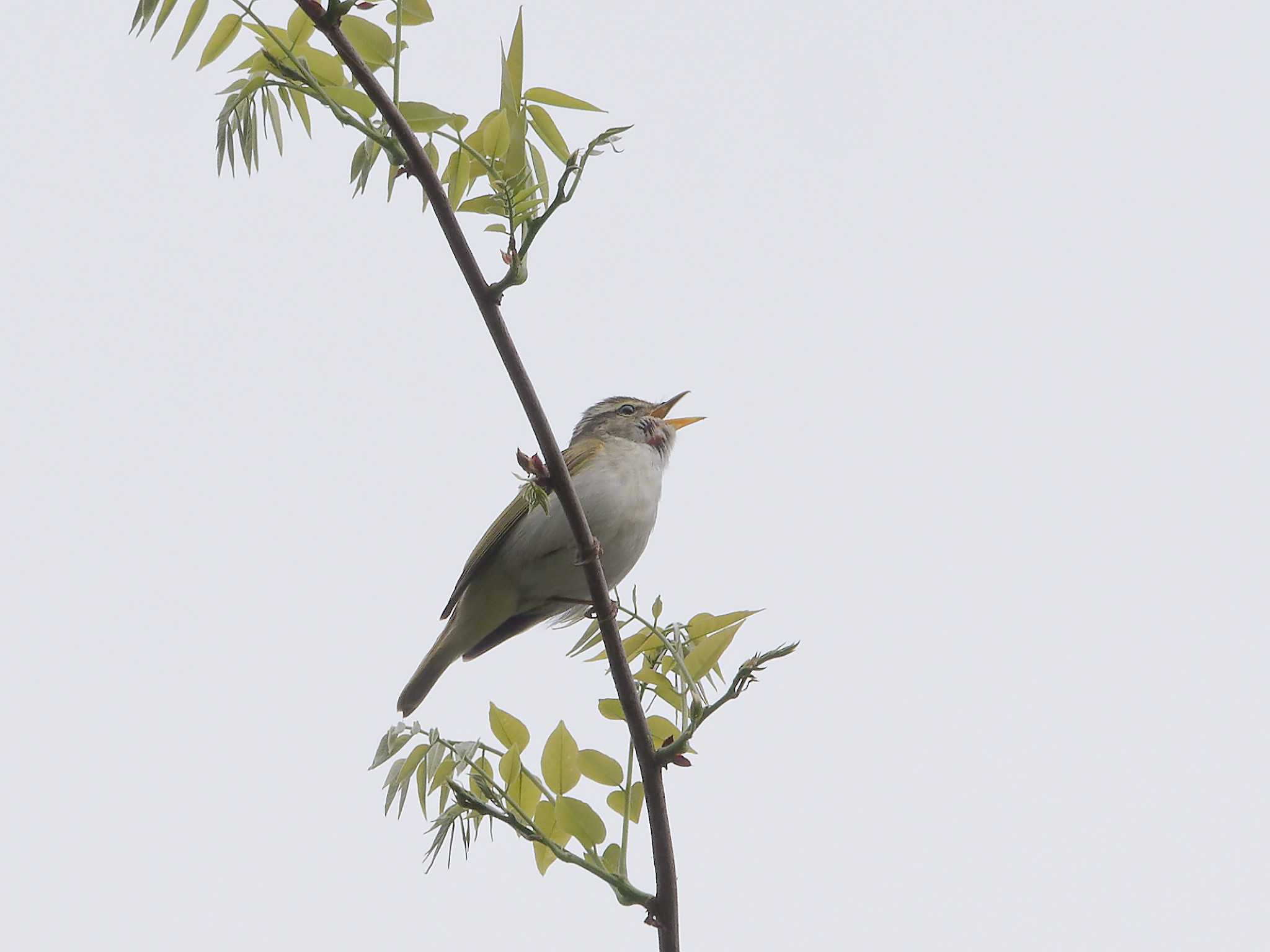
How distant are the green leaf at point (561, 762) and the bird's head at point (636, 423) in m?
3.25

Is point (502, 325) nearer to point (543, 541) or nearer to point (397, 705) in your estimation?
point (543, 541)

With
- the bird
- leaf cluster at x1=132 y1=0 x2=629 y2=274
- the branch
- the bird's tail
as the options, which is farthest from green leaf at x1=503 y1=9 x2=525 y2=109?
the bird's tail

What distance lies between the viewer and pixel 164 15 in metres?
2.29

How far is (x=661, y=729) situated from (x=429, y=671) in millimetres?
2996

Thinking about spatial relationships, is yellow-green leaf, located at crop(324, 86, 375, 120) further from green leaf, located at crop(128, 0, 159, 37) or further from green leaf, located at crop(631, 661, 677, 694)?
green leaf, located at crop(631, 661, 677, 694)

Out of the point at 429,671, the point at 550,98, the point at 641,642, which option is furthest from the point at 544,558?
the point at 550,98

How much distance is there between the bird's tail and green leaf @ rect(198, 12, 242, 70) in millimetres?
3442

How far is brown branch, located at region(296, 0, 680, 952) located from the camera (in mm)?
2316

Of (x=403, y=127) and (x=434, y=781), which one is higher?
(x=403, y=127)

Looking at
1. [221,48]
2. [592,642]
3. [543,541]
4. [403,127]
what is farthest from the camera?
[543,541]

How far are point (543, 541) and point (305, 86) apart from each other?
312 cm

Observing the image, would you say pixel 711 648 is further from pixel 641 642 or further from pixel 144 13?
pixel 144 13

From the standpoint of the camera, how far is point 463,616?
5809 mm

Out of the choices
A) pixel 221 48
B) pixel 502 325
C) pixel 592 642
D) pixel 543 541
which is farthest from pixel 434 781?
pixel 543 541
